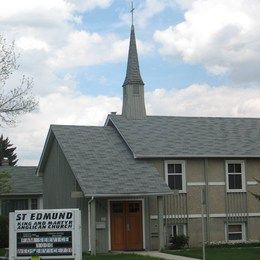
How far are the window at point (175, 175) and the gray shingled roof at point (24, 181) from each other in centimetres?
1351

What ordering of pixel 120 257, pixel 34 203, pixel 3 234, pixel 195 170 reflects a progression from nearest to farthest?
1. pixel 120 257
2. pixel 195 170
3. pixel 3 234
4. pixel 34 203

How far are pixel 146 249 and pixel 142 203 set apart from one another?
209cm

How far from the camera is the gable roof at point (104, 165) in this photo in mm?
27797

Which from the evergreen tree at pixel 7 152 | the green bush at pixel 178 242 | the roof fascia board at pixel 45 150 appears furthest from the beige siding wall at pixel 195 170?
the evergreen tree at pixel 7 152

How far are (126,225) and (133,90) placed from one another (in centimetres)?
895

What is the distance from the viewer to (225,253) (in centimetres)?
2609

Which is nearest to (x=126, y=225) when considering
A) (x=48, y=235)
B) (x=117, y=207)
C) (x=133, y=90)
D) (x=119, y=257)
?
(x=117, y=207)

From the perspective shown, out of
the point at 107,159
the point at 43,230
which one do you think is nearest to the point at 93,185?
the point at 107,159

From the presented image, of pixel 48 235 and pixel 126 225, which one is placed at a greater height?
pixel 126 225

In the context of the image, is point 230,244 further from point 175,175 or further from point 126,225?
point 126,225

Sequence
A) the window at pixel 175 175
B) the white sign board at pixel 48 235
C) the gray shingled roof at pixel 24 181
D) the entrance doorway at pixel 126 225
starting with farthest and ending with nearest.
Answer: the gray shingled roof at pixel 24 181 → the window at pixel 175 175 → the entrance doorway at pixel 126 225 → the white sign board at pixel 48 235

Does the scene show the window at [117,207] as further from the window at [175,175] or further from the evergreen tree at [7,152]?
the evergreen tree at [7,152]

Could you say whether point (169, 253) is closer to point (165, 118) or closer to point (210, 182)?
point (210, 182)

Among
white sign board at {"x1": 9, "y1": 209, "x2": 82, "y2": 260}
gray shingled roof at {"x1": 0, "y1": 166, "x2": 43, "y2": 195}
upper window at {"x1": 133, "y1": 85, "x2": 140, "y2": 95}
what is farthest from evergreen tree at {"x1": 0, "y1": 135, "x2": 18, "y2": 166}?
white sign board at {"x1": 9, "y1": 209, "x2": 82, "y2": 260}
